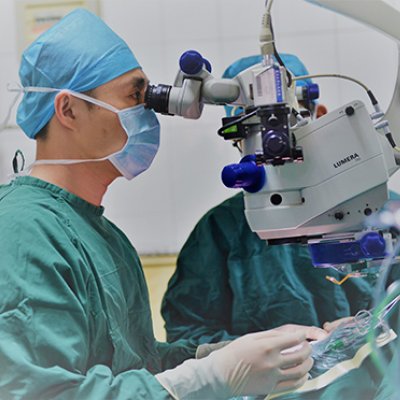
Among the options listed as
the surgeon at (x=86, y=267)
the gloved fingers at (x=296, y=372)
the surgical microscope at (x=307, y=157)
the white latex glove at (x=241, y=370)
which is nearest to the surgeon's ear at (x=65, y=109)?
the surgeon at (x=86, y=267)

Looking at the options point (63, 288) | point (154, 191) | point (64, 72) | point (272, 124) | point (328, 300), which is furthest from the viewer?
point (154, 191)

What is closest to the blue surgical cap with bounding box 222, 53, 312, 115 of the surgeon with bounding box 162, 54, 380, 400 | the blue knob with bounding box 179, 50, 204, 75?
the surgeon with bounding box 162, 54, 380, 400

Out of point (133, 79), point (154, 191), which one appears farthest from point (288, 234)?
point (154, 191)

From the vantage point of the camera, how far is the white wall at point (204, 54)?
72.0 inches

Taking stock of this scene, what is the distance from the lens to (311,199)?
106 cm

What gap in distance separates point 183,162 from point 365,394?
0.97 m

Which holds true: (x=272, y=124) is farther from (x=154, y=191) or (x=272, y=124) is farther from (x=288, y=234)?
(x=154, y=191)

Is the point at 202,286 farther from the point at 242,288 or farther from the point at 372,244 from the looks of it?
the point at 372,244

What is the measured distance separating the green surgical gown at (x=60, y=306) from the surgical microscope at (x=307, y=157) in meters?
0.36

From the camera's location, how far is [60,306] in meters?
1.10

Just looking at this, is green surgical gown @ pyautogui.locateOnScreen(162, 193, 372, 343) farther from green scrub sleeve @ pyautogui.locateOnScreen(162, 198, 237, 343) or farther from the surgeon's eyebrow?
the surgeon's eyebrow

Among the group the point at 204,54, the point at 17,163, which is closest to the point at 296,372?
the point at 17,163

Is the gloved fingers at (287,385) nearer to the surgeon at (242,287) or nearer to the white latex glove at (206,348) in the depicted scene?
the white latex glove at (206,348)

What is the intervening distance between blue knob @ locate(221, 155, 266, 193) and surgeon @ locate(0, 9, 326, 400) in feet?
0.95
